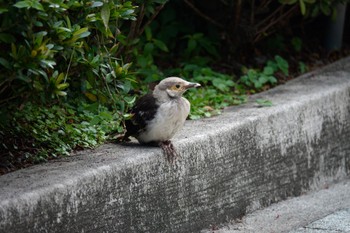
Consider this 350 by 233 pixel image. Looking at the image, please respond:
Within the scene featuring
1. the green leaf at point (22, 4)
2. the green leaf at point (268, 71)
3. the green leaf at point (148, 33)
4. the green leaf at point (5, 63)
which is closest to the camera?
the green leaf at point (22, 4)

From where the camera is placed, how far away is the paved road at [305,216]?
593 cm

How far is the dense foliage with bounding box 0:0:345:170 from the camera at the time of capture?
4.86 m

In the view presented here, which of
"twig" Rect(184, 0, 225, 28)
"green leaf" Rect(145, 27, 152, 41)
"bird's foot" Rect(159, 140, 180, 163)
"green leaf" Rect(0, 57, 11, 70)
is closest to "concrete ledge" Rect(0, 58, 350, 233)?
"bird's foot" Rect(159, 140, 180, 163)

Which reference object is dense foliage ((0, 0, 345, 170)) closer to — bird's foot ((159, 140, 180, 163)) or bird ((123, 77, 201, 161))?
bird ((123, 77, 201, 161))

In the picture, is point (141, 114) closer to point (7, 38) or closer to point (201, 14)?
point (7, 38)

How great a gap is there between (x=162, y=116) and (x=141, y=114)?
6.8 inches

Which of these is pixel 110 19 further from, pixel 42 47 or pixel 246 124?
pixel 246 124

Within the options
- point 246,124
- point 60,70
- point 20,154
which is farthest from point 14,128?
point 246,124

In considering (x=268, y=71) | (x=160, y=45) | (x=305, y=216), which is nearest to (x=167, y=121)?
(x=305, y=216)

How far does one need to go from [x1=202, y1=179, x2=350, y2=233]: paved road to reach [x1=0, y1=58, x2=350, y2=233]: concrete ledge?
0.09 meters

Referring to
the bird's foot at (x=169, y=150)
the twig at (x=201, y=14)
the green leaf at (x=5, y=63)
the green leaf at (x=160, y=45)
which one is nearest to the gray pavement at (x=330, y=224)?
the bird's foot at (x=169, y=150)

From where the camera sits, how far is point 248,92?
765 centimetres

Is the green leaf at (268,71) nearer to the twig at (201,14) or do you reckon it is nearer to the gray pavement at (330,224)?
the twig at (201,14)

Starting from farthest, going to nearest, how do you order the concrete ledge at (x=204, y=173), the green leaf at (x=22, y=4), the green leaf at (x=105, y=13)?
1. the green leaf at (x=105, y=13)
2. the concrete ledge at (x=204, y=173)
3. the green leaf at (x=22, y=4)
